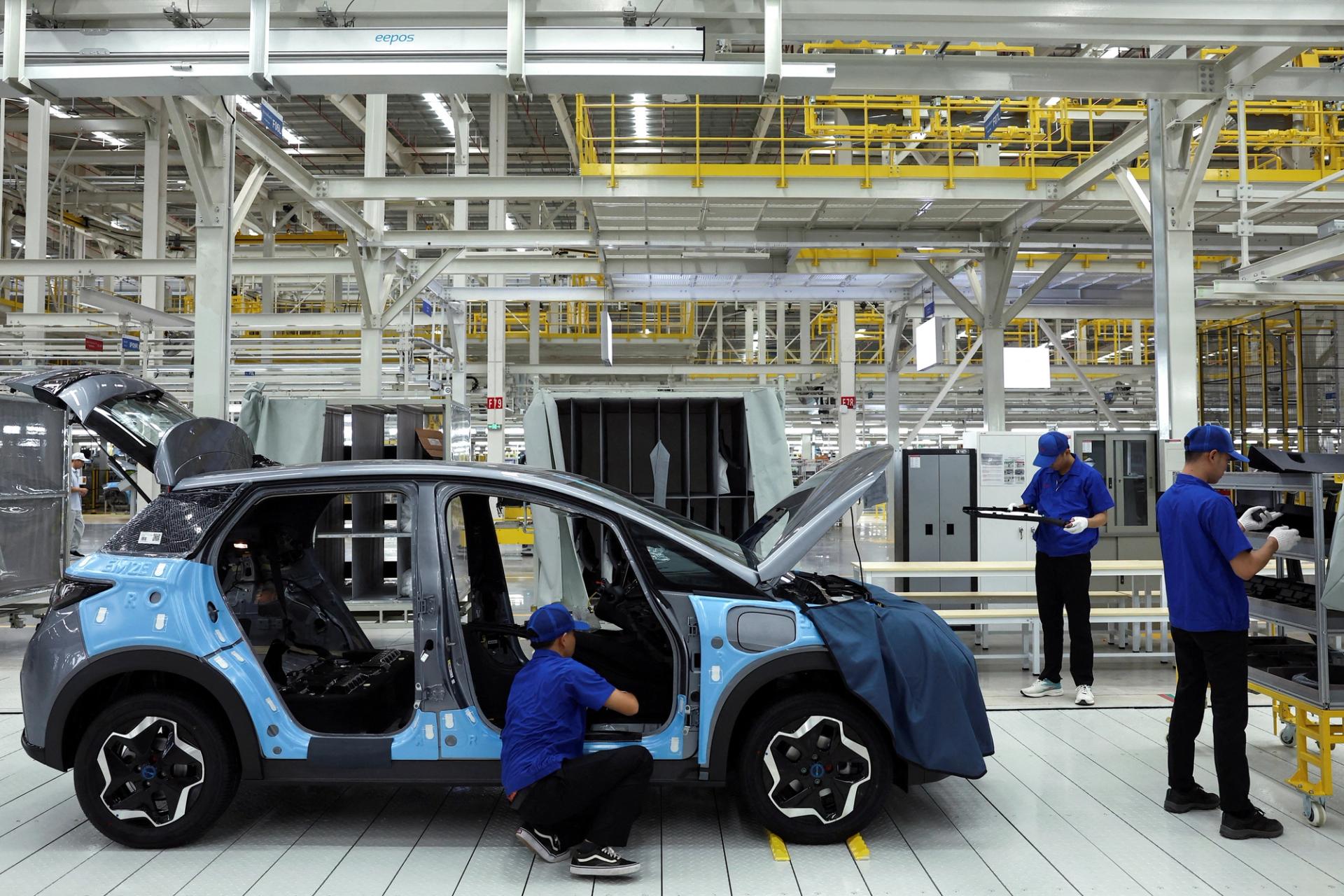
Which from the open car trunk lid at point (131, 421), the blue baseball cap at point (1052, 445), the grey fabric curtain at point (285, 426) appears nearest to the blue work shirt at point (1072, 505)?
the blue baseball cap at point (1052, 445)

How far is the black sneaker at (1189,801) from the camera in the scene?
166 inches

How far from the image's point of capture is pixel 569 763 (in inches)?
139

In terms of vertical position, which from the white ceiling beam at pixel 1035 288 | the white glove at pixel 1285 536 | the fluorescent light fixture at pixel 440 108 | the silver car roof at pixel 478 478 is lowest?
the white glove at pixel 1285 536

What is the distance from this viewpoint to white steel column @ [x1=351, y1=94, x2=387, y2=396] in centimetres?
1247

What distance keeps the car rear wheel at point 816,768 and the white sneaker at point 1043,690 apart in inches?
122

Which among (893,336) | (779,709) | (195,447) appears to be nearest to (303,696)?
(195,447)

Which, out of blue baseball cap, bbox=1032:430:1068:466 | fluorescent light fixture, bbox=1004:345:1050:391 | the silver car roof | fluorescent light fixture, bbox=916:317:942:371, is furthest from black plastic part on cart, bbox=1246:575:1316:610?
fluorescent light fixture, bbox=916:317:942:371

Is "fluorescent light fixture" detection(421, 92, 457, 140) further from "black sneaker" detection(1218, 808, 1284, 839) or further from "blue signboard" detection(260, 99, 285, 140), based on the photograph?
"black sneaker" detection(1218, 808, 1284, 839)

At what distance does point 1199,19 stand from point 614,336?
17572mm

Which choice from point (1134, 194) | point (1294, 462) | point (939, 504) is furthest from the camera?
point (939, 504)

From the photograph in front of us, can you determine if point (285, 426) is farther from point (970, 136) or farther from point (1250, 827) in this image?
point (970, 136)

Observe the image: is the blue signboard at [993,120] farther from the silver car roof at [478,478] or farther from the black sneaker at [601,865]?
the black sneaker at [601,865]

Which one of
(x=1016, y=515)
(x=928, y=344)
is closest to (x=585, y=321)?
(x=928, y=344)

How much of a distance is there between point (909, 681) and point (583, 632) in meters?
1.66
